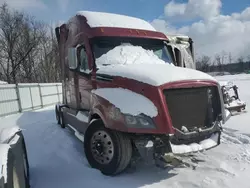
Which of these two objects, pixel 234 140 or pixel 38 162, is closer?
pixel 38 162

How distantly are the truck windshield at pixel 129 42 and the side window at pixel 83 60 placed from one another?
317mm

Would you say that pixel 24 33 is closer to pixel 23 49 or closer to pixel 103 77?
pixel 23 49

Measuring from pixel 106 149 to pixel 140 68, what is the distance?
1.61m

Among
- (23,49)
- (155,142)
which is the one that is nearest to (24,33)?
(23,49)

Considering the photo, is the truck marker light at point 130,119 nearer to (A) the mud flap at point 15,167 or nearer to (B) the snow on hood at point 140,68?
(B) the snow on hood at point 140,68

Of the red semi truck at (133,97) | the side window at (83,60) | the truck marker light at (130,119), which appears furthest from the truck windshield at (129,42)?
the truck marker light at (130,119)

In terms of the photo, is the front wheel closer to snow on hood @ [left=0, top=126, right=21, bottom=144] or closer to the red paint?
the red paint

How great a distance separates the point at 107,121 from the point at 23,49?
134 ft

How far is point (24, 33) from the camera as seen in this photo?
134 ft

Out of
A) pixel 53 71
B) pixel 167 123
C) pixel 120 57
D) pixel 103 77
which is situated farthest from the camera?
pixel 53 71

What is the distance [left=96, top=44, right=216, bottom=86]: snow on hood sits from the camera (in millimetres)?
4211

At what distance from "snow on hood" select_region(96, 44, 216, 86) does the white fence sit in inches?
425

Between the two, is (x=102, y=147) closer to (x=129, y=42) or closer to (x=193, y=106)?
(x=193, y=106)

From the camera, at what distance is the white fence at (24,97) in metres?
14.3
